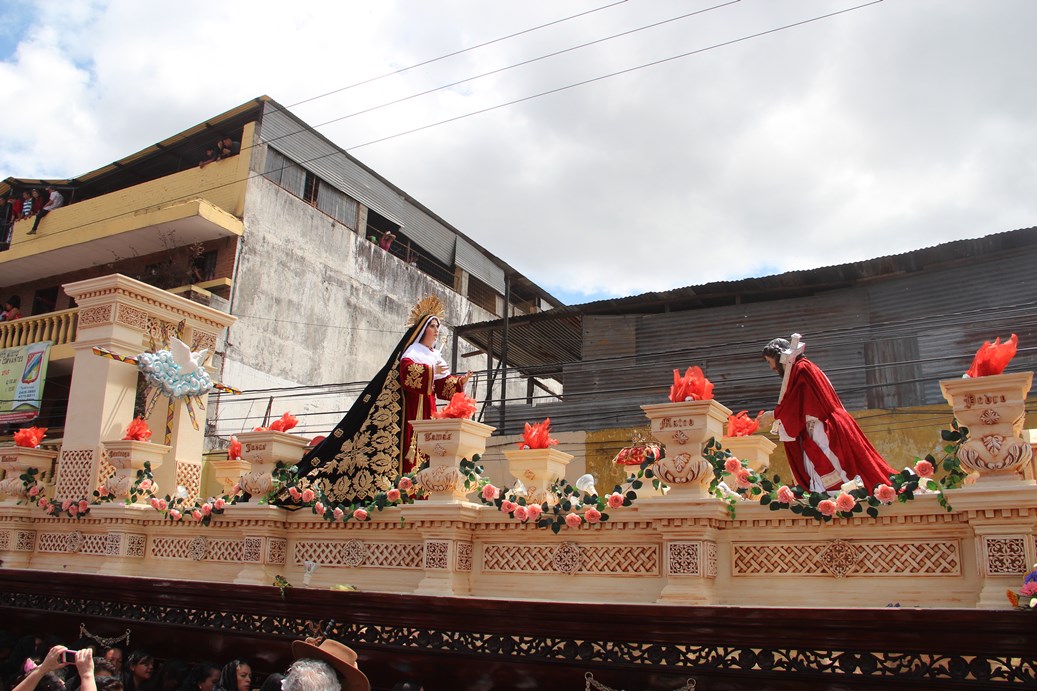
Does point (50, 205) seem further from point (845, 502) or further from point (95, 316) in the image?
point (845, 502)

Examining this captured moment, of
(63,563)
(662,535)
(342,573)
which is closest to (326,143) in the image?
(63,563)

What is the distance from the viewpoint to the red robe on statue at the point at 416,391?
26.5ft

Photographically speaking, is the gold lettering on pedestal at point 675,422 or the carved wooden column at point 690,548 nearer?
the carved wooden column at point 690,548

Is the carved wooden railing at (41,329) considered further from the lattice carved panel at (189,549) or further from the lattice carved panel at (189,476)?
the lattice carved panel at (189,549)

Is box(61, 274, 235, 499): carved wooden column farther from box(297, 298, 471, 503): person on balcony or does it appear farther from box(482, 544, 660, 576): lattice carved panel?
box(482, 544, 660, 576): lattice carved panel

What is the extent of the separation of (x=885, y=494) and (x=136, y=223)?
60.9ft

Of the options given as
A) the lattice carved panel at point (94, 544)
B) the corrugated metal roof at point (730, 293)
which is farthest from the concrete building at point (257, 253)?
the lattice carved panel at point (94, 544)

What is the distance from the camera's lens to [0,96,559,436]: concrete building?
19.4 m

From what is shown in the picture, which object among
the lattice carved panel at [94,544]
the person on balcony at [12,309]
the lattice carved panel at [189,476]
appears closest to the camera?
the lattice carved panel at [94,544]

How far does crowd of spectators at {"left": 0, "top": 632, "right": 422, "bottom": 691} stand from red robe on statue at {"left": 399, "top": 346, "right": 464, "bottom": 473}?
2.44 metres

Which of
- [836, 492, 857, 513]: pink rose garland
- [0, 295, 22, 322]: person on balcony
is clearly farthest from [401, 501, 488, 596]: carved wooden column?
[0, 295, 22, 322]: person on balcony

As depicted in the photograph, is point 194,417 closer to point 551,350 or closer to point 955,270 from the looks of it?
point 551,350

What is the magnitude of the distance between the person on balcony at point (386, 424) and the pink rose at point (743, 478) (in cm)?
282

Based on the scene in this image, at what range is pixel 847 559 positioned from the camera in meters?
5.47
